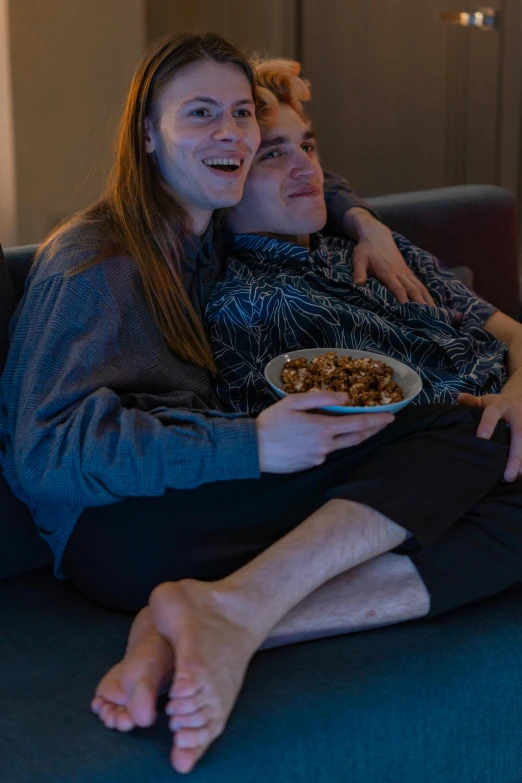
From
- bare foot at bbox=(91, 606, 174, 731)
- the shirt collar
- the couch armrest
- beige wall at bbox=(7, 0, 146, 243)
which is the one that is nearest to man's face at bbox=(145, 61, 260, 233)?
the shirt collar

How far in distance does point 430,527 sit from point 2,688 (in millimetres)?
614

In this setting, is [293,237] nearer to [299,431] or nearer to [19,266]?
[19,266]

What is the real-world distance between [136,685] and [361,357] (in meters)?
0.72

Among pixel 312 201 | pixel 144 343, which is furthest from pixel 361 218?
pixel 144 343

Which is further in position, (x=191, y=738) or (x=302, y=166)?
(x=302, y=166)

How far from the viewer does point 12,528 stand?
1.62 meters

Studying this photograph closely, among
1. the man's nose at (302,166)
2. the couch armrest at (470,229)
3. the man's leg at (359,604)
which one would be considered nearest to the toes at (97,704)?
the man's leg at (359,604)

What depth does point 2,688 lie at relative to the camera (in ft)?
4.35

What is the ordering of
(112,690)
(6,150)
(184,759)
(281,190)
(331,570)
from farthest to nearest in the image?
(6,150) → (281,190) → (331,570) → (112,690) → (184,759)

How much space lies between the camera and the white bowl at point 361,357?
4.93 ft

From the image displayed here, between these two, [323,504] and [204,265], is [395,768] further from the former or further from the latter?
[204,265]

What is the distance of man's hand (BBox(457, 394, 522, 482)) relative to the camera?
157 centimetres

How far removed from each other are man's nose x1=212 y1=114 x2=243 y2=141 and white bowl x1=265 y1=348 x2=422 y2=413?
0.39 metres

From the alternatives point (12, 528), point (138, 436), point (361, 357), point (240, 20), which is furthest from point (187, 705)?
point (240, 20)
